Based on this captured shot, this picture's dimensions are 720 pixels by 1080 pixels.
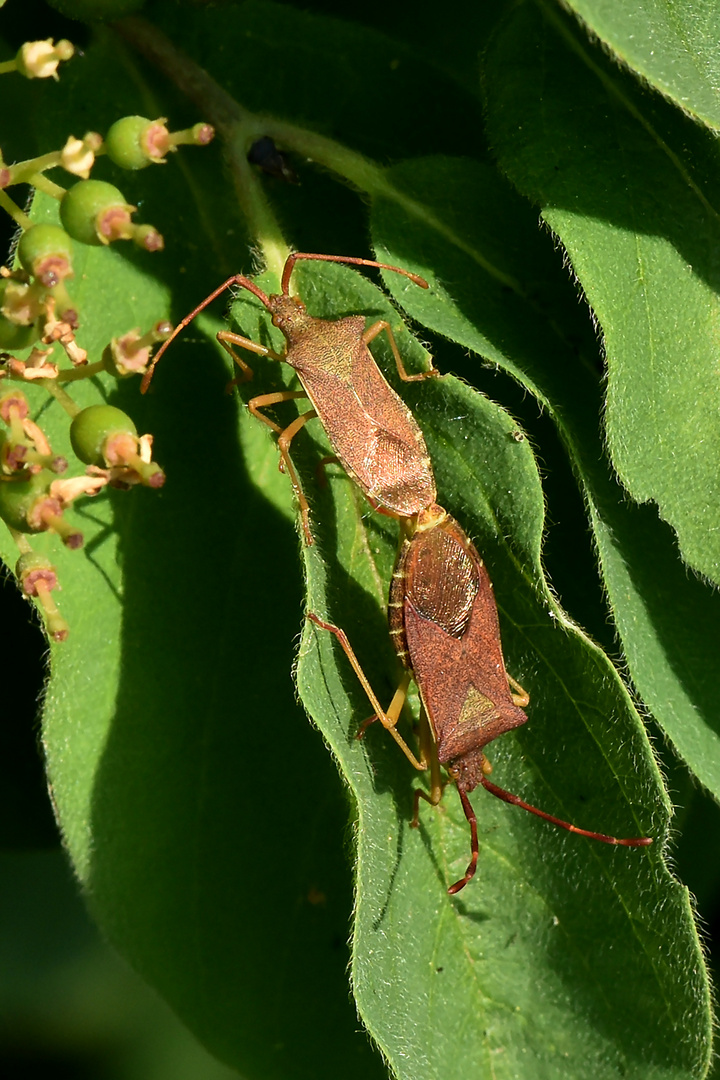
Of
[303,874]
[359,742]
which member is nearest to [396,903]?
[359,742]

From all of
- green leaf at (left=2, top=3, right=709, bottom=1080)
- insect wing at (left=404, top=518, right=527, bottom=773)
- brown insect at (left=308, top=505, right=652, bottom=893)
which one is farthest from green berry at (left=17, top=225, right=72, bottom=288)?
insect wing at (left=404, top=518, right=527, bottom=773)

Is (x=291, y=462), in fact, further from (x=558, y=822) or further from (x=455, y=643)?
(x=558, y=822)

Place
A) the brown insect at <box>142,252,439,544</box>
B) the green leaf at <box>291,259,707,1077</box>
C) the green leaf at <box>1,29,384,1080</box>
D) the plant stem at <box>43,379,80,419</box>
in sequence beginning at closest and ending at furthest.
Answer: the plant stem at <box>43,379,80,419</box>, the green leaf at <box>291,259,707,1077</box>, the brown insect at <box>142,252,439,544</box>, the green leaf at <box>1,29,384,1080</box>

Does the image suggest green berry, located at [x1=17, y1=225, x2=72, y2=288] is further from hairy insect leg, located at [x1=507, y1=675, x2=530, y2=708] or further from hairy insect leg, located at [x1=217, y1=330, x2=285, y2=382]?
hairy insect leg, located at [x1=507, y1=675, x2=530, y2=708]

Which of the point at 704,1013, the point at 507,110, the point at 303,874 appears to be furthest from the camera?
the point at 303,874

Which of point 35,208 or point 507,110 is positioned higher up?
point 507,110

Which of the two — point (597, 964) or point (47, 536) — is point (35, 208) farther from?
point (597, 964)

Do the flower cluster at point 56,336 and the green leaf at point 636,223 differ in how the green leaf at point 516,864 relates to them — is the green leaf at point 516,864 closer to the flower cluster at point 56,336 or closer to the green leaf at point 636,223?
the green leaf at point 636,223
